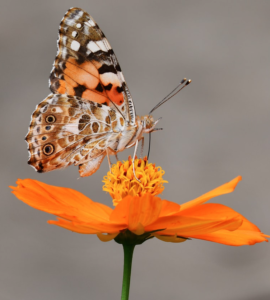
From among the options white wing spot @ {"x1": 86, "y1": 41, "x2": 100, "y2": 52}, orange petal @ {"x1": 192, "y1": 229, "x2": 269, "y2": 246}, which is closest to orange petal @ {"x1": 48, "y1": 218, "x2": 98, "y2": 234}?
orange petal @ {"x1": 192, "y1": 229, "x2": 269, "y2": 246}

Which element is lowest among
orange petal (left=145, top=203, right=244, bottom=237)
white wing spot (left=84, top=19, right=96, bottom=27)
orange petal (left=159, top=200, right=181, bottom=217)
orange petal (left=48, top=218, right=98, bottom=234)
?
orange petal (left=48, top=218, right=98, bottom=234)

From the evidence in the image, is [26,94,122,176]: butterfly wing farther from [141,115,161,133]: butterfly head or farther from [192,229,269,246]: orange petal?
[192,229,269,246]: orange petal

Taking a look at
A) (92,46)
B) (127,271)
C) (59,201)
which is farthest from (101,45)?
(127,271)

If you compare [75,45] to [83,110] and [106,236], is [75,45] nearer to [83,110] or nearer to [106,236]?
[83,110]

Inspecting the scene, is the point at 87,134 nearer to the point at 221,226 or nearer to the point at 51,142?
the point at 51,142

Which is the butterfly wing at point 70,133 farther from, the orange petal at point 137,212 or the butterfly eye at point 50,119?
the orange petal at point 137,212

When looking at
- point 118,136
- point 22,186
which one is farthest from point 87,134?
point 22,186
